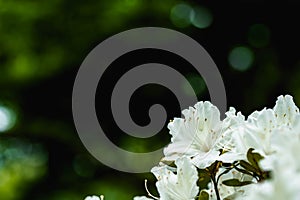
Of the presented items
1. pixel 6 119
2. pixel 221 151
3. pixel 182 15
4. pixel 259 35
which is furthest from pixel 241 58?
pixel 221 151

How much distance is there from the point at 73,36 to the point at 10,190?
618 millimetres

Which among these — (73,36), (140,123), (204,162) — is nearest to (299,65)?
(140,123)

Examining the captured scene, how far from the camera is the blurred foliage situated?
7.30ft

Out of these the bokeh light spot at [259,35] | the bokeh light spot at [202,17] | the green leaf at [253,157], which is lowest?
the green leaf at [253,157]

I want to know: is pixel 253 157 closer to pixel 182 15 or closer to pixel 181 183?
pixel 181 183

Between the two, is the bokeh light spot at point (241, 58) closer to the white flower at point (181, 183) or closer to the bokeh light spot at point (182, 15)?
the bokeh light spot at point (182, 15)

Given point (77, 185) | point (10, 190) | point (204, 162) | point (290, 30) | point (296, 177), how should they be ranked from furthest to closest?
1. point (290, 30)
2. point (77, 185)
3. point (10, 190)
4. point (204, 162)
5. point (296, 177)

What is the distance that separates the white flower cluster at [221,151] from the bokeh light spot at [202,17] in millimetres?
1891

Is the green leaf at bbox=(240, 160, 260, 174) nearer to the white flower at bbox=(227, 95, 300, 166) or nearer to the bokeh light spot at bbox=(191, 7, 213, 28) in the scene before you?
the white flower at bbox=(227, 95, 300, 166)

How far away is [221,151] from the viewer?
23.0 inches

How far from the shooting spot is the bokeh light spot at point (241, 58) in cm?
244

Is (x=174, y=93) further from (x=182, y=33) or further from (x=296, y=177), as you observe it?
(x=296, y=177)

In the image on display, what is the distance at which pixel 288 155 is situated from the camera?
35cm

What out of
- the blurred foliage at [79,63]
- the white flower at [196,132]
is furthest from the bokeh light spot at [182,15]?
the white flower at [196,132]
